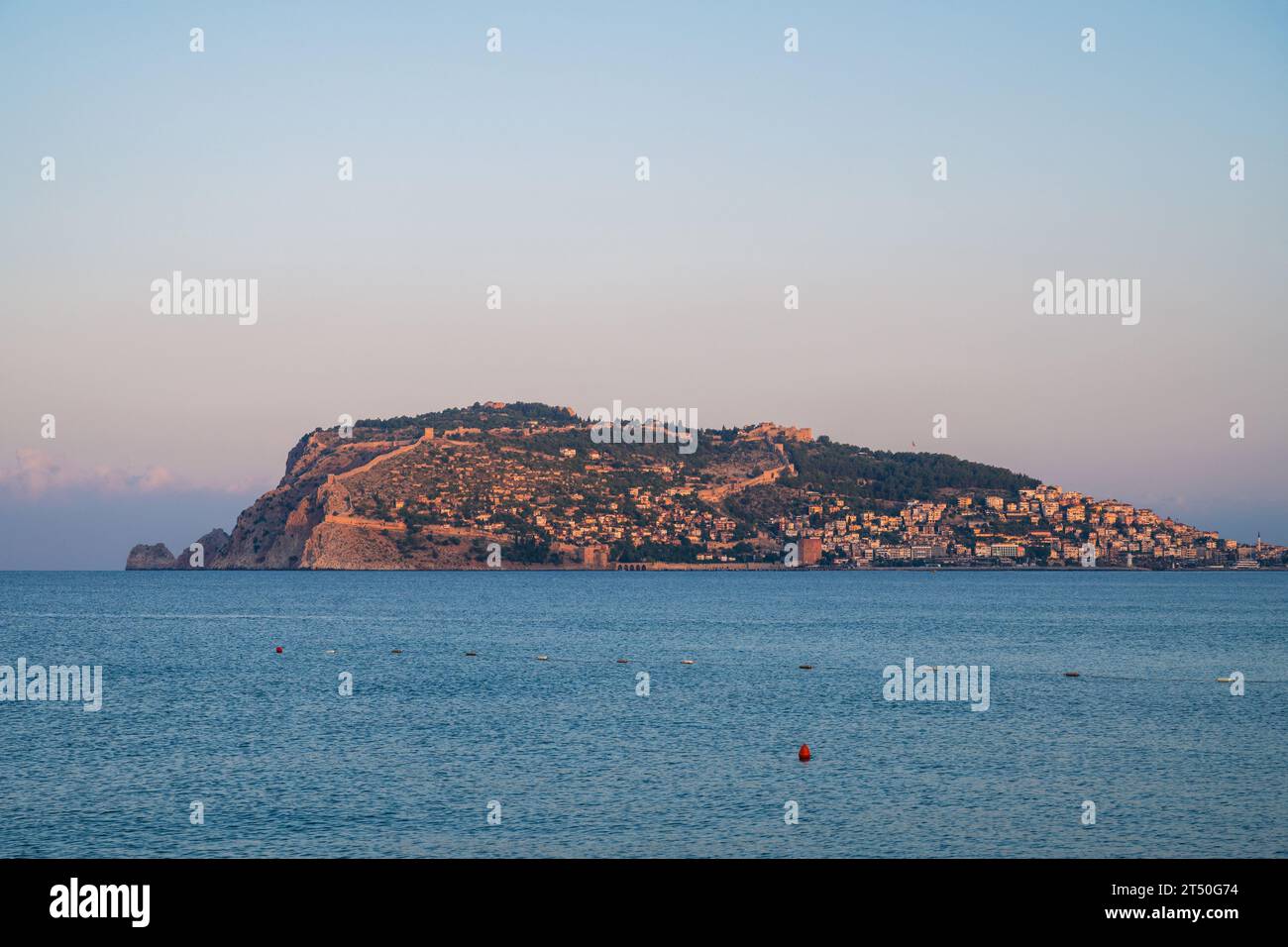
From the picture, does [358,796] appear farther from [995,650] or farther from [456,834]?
[995,650]

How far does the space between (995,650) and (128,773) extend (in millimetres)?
66326

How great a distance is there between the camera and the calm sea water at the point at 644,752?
33125 millimetres

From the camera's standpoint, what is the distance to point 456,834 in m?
33.1

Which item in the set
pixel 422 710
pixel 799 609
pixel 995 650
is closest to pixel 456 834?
pixel 422 710

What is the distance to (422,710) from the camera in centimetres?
5862

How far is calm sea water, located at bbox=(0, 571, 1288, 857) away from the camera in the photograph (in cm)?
3312

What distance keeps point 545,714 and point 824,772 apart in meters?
18.2

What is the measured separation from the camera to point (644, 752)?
4628 centimetres

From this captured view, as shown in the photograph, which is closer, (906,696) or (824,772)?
(824,772)
